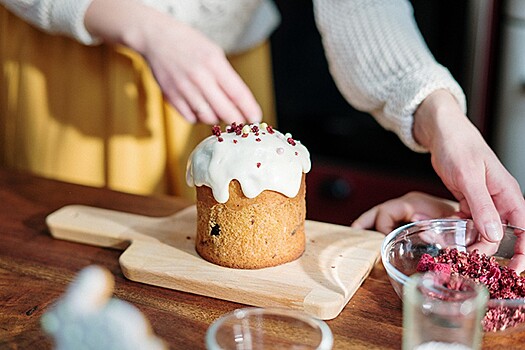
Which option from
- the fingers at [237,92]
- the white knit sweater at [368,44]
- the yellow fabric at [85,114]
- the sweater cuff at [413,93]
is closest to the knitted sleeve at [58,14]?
the white knit sweater at [368,44]

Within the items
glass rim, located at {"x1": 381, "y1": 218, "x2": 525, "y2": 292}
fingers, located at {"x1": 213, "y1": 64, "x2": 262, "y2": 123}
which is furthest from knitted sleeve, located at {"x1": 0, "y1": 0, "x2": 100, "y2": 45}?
glass rim, located at {"x1": 381, "y1": 218, "x2": 525, "y2": 292}

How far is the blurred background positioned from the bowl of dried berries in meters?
1.01

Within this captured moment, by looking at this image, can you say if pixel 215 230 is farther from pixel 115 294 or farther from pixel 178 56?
pixel 178 56

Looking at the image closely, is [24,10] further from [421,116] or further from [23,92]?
[421,116]

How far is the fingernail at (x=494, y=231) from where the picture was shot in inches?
40.6

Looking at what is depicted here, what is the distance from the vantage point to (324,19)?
1.43 meters

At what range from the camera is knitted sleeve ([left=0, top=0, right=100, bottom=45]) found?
1.32m

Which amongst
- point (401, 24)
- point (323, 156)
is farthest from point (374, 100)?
point (323, 156)

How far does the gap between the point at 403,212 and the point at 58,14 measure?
66 cm

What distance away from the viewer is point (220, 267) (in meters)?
1.05

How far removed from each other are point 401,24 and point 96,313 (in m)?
0.84

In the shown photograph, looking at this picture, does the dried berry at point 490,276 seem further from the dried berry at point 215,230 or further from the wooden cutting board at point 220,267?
the dried berry at point 215,230

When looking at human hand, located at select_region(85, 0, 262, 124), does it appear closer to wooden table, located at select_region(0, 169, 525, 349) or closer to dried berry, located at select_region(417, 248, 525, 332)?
wooden table, located at select_region(0, 169, 525, 349)

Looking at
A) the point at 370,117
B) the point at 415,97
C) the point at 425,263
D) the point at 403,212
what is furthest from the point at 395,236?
the point at 370,117
